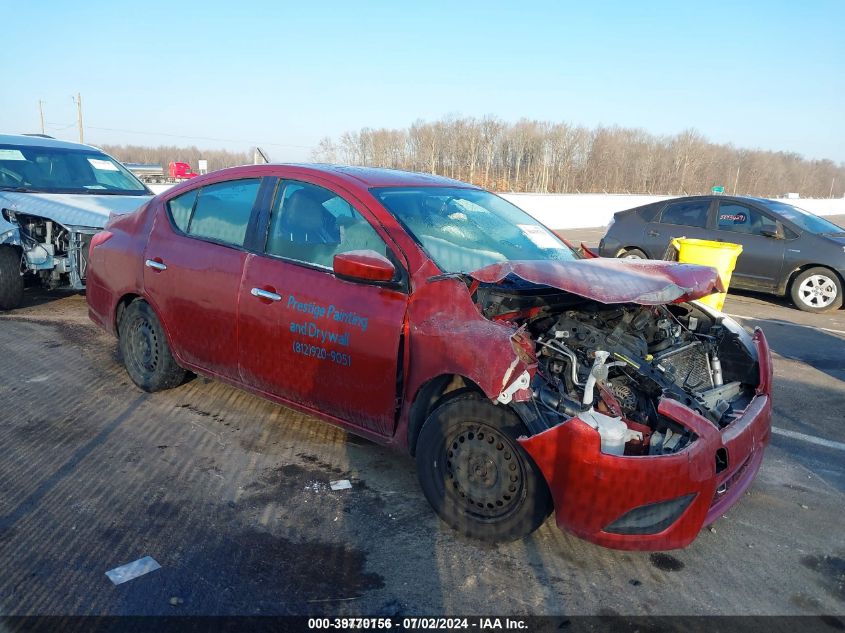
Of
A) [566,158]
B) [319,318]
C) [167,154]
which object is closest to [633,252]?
[319,318]

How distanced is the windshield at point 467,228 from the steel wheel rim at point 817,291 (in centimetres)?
684

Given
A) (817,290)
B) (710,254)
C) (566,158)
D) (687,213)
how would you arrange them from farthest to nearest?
1. (566,158)
2. (687,213)
3. (817,290)
4. (710,254)

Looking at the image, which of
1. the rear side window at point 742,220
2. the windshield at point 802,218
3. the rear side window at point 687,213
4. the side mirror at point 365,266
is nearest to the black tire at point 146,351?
the side mirror at point 365,266

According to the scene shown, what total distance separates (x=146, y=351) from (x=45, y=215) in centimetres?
320

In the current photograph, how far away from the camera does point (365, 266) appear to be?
320cm

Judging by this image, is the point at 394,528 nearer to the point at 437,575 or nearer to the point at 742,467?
the point at 437,575

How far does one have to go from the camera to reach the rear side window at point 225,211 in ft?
13.6

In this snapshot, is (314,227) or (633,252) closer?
(314,227)

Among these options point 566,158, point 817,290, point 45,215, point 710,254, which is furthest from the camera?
point 566,158

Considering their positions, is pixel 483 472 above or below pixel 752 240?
below

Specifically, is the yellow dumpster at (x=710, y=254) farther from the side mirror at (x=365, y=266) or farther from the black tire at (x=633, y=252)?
the side mirror at (x=365, y=266)

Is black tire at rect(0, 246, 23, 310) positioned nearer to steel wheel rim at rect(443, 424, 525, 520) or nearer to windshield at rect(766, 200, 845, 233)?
steel wheel rim at rect(443, 424, 525, 520)

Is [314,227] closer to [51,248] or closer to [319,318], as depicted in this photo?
[319,318]

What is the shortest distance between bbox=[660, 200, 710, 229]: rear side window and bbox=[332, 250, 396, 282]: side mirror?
8.47 meters
